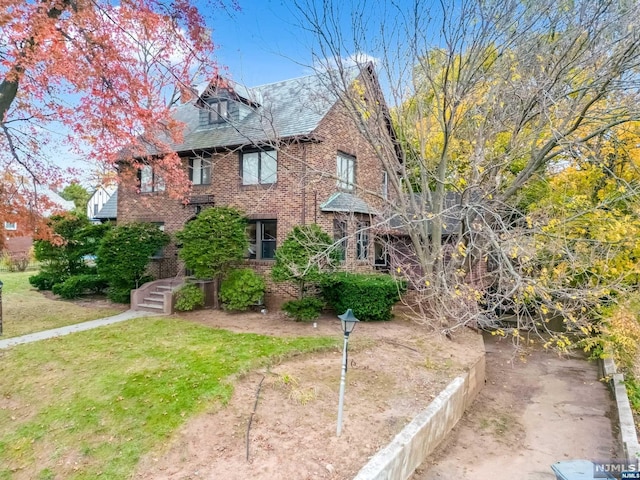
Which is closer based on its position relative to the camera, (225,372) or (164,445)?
(164,445)

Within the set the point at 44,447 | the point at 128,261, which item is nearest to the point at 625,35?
the point at 44,447

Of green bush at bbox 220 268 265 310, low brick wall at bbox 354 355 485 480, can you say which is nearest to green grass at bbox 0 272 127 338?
green bush at bbox 220 268 265 310

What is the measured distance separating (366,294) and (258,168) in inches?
233

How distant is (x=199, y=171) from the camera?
14859 mm

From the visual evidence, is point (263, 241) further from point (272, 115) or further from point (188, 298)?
point (272, 115)

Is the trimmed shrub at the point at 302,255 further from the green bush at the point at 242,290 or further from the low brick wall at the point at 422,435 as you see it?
the low brick wall at the point at 422,435

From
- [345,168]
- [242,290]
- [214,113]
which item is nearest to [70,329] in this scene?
[242,290]

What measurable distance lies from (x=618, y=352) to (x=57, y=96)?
14.3 m

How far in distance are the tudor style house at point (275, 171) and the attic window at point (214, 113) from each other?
0.04 m

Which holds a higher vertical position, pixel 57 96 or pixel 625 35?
pixel 625 35

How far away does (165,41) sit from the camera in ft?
31.8

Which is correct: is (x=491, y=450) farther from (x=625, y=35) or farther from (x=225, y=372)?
(x=625, y=35)

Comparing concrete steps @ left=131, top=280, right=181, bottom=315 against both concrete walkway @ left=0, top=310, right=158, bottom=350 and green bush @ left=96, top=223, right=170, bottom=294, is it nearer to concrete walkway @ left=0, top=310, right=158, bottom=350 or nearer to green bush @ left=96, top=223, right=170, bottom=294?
concrete walkway @ left=0, top=310, right=158, bottom=350

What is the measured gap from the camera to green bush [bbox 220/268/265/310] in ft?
39.1
